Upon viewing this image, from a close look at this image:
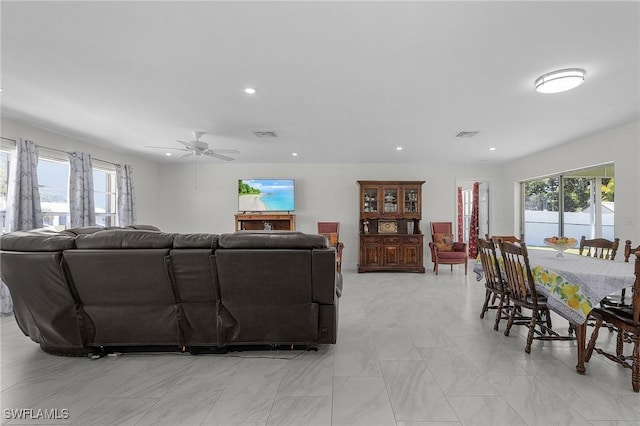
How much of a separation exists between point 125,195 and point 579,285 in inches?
273

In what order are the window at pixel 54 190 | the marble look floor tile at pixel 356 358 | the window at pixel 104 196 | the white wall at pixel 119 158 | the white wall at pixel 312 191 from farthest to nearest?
the white wall at pixel 312 191 < the window at pixel 104 196 < the window at pixel 54 190 < the white wall at pixel 119 158 < the marble look floor tile at pixel 356 358

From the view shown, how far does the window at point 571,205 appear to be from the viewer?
4.70m

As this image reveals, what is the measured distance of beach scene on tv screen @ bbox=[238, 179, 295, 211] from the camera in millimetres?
6945

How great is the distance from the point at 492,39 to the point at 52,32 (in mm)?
3055

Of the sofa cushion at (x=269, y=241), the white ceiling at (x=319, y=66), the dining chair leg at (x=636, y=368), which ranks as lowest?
the dining chair leg at (x=636, y=368)

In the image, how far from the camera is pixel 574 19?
191 centimetres

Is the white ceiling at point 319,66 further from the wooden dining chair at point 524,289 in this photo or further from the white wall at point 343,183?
the white wall at point 343,183

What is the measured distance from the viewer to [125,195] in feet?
19.5

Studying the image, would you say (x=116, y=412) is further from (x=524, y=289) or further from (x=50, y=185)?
(x=50, y=185)

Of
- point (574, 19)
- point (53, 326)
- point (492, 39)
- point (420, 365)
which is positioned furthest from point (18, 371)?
point (574, 19)

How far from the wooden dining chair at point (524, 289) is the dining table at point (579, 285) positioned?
86 mm

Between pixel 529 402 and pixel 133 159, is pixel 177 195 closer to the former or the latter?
pixel 133 159

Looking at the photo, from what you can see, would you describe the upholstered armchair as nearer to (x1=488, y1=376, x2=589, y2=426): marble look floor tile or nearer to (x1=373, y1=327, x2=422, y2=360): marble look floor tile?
(x1=373, y1=327, x2=422, y2=360): marble look floor tile

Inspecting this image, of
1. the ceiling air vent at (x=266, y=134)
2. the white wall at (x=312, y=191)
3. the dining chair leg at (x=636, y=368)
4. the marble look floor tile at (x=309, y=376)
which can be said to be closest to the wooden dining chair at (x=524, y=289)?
the dining chair leg at (x=636, y=368)
